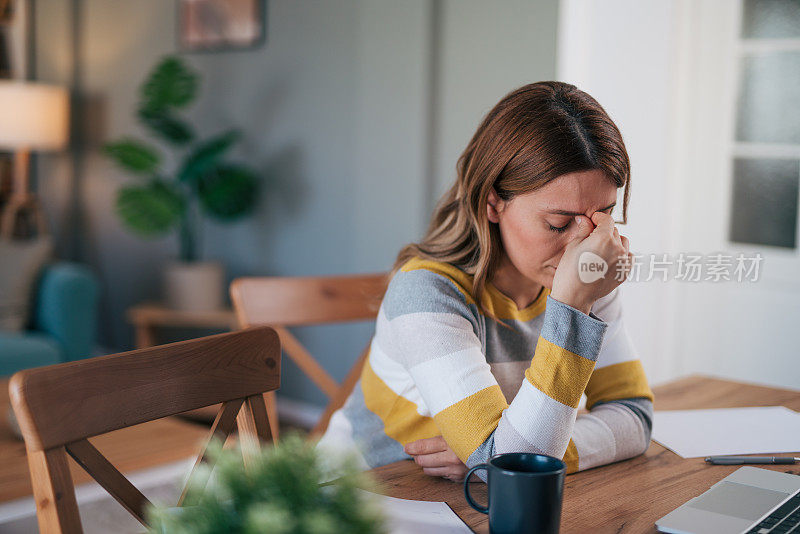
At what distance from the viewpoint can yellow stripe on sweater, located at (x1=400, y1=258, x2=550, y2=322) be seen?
1209 mm

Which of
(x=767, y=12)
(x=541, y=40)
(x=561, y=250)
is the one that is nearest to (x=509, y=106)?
(x=561, y=250)

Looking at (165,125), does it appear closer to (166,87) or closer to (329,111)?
(166,87)

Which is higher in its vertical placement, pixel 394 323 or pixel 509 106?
pixel 509 106

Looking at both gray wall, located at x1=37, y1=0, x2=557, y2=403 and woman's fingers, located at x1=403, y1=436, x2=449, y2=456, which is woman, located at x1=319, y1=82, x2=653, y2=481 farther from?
gray wall, located at x1=37, y1=0, x2=557, y2=403

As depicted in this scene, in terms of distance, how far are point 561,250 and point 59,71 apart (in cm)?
455

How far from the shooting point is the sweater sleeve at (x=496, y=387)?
99 centimetres

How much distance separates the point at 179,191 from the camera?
3715 mm

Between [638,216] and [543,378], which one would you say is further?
[638,216]

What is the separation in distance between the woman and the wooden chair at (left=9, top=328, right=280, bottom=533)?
0.15 metres


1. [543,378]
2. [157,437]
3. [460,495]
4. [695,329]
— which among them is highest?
[543,378]

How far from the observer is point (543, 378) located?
995mm

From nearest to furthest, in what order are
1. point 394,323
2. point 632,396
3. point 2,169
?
point 394,323
point 632,396
point 2,169

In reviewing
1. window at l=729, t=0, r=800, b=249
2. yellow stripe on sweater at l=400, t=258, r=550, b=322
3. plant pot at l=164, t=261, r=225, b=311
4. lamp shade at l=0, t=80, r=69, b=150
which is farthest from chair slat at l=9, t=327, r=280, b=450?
lamp shade at l=0, t=80, r=69, b=150

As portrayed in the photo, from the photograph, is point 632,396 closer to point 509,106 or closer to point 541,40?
point 509,106
